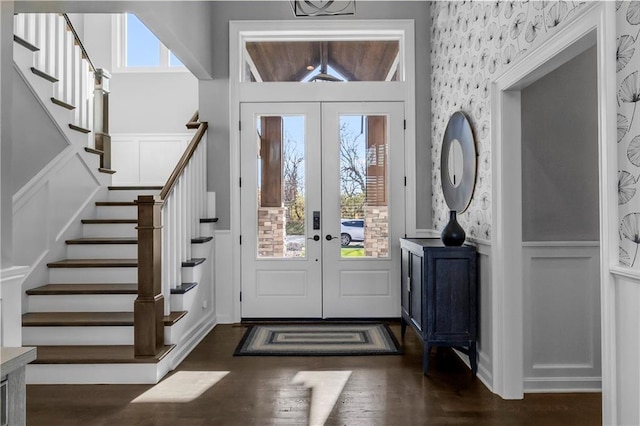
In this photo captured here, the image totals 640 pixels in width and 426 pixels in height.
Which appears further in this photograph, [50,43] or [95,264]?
[50,43]

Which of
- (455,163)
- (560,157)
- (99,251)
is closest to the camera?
(560,157)

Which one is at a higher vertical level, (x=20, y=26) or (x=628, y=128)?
(x=20, y=26)

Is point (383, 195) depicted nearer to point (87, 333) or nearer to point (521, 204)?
point (521, 204)

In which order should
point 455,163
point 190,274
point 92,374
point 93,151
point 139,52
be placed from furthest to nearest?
point 139,52
point 93,151
point 190,274
point 455,163
point 92,374

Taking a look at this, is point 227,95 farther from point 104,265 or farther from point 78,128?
point 104,265

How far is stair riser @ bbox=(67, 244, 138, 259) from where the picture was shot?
3.93m

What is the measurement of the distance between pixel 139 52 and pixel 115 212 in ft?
10.1

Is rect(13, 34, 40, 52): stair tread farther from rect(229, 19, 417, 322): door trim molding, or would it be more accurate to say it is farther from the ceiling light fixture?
the ceiling light fixture

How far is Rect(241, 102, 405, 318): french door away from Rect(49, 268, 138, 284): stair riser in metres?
1.17

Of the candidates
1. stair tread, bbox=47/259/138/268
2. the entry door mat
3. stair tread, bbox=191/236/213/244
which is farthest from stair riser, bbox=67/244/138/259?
the entry door mat

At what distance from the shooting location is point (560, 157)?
279cm

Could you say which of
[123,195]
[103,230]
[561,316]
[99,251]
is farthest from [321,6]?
[123,195]

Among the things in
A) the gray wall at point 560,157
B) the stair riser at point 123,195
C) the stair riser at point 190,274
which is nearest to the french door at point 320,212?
the stair riser at point 190,274

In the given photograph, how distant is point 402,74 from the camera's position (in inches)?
179
